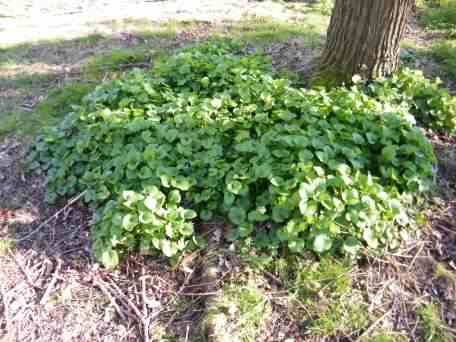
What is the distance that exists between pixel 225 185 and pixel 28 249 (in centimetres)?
124

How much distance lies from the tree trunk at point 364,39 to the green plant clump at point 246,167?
40 cm

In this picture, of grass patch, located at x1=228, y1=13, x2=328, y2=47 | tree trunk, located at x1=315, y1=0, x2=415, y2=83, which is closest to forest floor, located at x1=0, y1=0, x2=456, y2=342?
tree trunk, located at x1=315, y1=0, x2=415, y2=83

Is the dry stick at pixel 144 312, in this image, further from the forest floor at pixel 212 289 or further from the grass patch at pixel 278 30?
the grass patch at pixel 278 30

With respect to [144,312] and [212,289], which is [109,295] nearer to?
[144,312]

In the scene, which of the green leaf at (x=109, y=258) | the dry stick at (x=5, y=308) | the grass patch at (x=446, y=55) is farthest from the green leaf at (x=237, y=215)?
the grass patch at (x=446, y=55)

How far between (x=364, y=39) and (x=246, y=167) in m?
1.47

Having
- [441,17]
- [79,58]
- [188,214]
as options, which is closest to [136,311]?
[188,214]

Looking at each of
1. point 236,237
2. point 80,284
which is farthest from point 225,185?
point 80,284

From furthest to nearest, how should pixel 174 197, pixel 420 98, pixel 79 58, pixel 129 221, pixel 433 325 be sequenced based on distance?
pixel 79 58 < pixel 420 98 < pixel 174 197 < pixel 129 221 < pixel 433 325

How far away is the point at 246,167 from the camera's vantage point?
236 centimetres

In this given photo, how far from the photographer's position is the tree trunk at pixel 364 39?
2906 millimetres

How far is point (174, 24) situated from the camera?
537cm

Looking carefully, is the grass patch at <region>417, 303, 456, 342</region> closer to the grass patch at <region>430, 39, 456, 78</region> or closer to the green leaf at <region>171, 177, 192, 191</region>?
the green leaf at <region>171, 177, 192, 191</region>

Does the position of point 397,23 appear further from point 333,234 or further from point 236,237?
point 236,237
